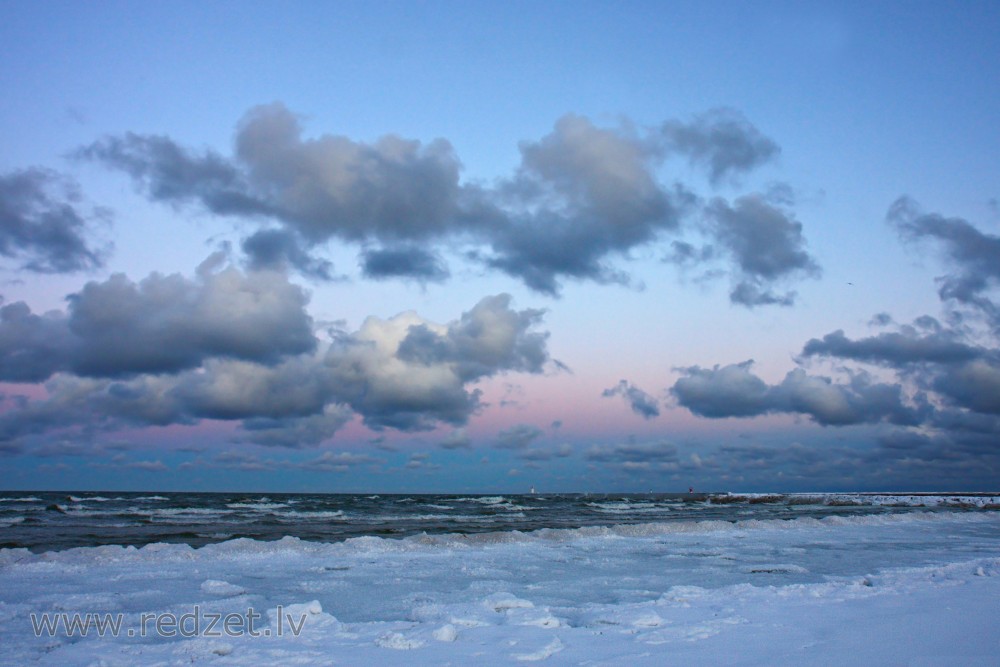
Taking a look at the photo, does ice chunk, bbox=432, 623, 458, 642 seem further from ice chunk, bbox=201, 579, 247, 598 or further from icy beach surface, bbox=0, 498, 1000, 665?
ice chunk, bbox=201, 579, 247, 598

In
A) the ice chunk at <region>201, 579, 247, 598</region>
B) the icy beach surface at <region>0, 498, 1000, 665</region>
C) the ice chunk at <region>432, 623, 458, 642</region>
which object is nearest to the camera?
the icy beach surface at <region>0, 498, 1000, 665</region>

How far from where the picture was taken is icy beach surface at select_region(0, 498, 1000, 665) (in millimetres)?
7863

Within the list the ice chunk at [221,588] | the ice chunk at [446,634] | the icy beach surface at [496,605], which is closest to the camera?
the icy beach surface at [496,605]

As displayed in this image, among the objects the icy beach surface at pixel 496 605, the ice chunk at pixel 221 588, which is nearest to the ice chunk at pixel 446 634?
the icy beach surface at pixel 496 605

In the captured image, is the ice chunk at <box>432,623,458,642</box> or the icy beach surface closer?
the icy beach surface

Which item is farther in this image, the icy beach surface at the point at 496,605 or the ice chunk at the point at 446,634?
the ice chunk at the point at 446,634

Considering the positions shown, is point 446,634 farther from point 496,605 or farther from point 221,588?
point 221,588

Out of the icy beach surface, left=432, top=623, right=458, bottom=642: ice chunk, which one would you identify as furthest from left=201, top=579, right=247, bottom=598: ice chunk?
left=432, top=623, right=458, bottom=642: ice chunk

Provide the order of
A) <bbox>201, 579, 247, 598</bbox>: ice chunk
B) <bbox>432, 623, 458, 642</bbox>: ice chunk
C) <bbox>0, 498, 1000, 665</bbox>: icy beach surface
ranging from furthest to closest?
<bbox>201, 579, 247, 598</bbox>: ice chunk, <bbox>432, 623, 458, 642</bbox>: ice chunk, <bbox>0, 498, 1000, 665</bbox>: icy beach surface

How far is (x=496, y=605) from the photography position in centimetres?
1121

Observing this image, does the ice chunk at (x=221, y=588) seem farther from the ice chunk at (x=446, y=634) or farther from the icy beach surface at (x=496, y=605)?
the ice chunk at (x=446, y=634)

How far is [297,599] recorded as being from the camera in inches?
500

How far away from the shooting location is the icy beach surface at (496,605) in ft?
25.8

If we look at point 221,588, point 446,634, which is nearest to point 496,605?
point 446,634
